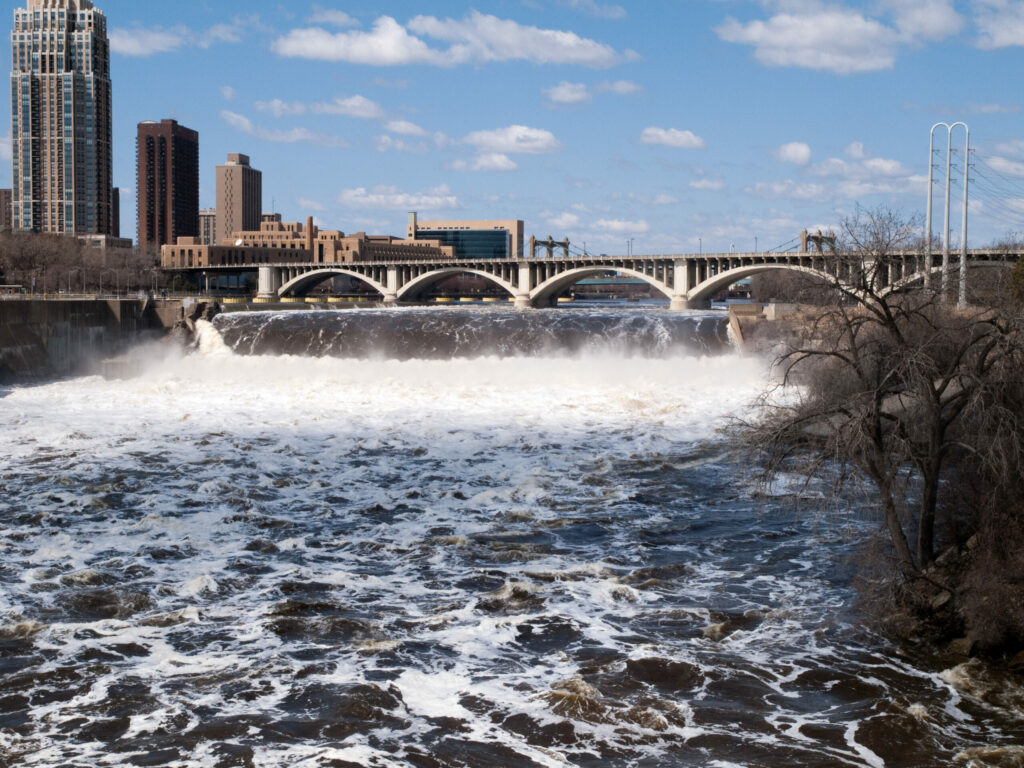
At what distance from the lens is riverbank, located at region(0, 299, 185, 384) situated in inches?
1591

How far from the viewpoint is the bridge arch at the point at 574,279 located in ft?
243

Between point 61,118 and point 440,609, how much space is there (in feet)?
653

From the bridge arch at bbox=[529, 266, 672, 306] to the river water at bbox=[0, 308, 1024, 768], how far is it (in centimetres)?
4480

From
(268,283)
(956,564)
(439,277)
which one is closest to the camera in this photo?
(956,564)

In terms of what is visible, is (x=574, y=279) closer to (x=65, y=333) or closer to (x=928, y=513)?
(x=65, y=333)

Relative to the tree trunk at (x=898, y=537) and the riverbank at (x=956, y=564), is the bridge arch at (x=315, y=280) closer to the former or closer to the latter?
the riverbank at (x=956, y=564)

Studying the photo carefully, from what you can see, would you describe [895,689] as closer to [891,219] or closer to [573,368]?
[891,219]

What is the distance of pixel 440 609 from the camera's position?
14320 millimetres

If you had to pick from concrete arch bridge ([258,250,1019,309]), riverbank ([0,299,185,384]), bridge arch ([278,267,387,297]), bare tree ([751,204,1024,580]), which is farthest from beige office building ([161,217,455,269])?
bare tree ([751,204,1024,580])

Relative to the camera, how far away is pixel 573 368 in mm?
39281

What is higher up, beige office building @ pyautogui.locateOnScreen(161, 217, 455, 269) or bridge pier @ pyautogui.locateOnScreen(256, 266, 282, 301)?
beige office building @ pyautogui.locateOnScreen(161, 217, 455, 269)

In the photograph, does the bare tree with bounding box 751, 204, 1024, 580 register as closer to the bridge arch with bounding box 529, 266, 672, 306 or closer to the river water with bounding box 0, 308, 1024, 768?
the river water with bounding box 0, 308, 1024, 768

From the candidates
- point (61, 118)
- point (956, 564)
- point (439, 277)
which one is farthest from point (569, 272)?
point (61, 118)

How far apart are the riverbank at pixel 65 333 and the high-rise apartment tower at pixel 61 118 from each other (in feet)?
498
